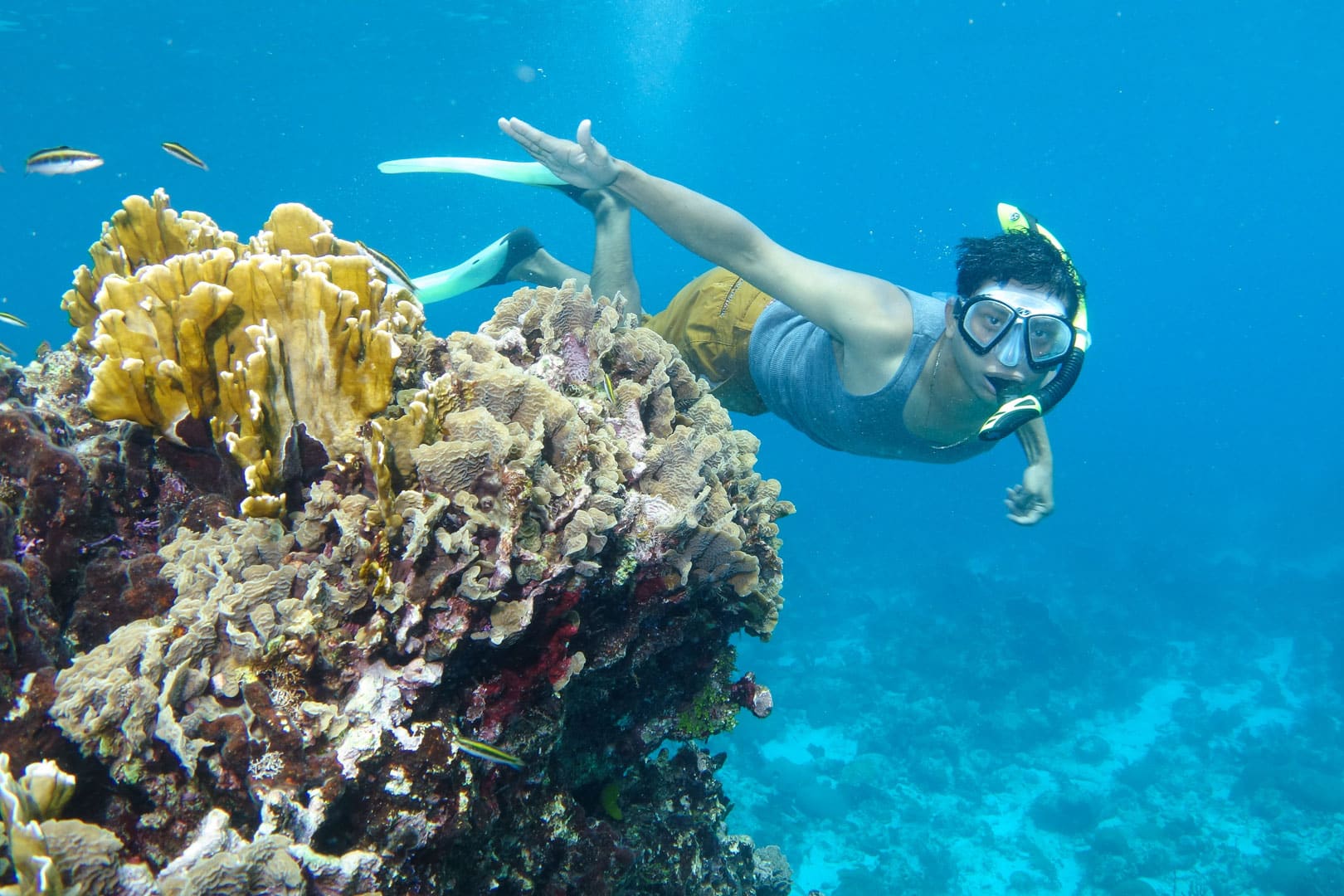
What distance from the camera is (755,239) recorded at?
408 centimetres

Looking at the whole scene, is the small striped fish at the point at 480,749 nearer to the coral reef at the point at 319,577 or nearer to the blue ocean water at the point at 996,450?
the coral reef at the point at 319,577

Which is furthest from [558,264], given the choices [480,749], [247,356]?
[480,749]

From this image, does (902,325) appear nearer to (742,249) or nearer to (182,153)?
(742,249)

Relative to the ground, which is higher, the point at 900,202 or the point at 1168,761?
the point at 900,202

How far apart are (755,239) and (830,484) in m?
44.4

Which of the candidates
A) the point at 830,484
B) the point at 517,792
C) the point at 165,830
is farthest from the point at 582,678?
the point at 830,484

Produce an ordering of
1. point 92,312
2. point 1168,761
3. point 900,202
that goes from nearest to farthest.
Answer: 1. point 92,312
2. point 1168,761
3. point 900,202

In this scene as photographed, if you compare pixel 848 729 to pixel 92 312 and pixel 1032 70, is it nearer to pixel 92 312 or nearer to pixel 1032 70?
pixel 92 312

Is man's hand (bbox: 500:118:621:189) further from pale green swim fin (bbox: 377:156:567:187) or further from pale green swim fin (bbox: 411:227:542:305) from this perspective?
pale green swim fin (bbox: 411:227:542:305)

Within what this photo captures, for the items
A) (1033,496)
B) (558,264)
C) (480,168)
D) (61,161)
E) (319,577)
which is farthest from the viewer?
(558,264)

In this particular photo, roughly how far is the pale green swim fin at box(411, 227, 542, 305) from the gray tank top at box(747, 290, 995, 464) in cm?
241

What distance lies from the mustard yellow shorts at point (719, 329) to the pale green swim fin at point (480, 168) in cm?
141

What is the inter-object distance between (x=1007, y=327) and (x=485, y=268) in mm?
4388

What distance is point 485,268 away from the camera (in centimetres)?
613
